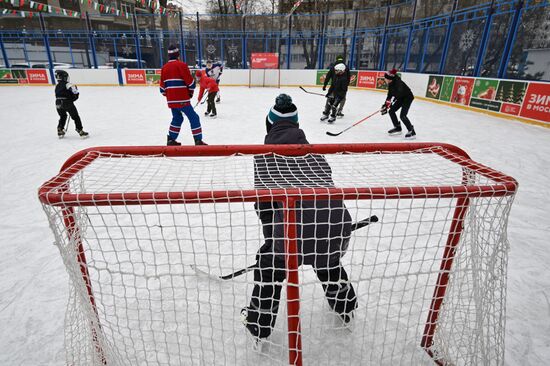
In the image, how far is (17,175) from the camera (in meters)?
3.68

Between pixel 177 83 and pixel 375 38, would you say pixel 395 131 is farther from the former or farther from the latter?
pixel 375 38

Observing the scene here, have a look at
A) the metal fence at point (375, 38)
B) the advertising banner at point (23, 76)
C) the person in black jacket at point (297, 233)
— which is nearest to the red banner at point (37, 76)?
the advertising banner at point (23, 76)

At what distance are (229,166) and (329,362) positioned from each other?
7.73ft

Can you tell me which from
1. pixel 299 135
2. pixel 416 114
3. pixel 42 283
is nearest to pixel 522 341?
pixel 299 135

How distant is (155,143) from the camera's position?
5.09 metres

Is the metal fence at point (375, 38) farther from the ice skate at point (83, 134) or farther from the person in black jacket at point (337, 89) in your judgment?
the ice skate at point (83, 134)

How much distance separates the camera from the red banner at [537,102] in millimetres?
6163

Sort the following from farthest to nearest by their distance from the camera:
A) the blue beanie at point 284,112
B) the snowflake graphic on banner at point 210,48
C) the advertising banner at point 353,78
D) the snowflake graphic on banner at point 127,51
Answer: the snowflake graphic on banner at point 127,51 < the snowflake graphic on banner at point 210,48 < the advertising banner at point 353,78 < the blue beanie at point 284,112

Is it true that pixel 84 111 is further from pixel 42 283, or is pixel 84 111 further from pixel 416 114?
pixel 416 114

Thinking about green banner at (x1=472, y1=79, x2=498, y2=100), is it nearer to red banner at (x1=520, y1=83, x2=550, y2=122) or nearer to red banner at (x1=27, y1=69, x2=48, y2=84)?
red banner at (x1=520, y1=83, x2=550, y2=122)

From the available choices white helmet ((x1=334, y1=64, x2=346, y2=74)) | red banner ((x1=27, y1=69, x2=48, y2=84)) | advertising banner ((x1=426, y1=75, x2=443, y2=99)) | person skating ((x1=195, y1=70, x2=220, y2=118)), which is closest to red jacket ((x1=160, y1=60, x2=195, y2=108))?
person skating ((x1=195, y1=70, x2=220, y2=118))

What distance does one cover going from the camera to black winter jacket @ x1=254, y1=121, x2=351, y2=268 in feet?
4.34

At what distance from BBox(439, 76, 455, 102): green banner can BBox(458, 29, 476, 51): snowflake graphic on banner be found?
4.46 feet

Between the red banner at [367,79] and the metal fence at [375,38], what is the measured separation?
62cm
